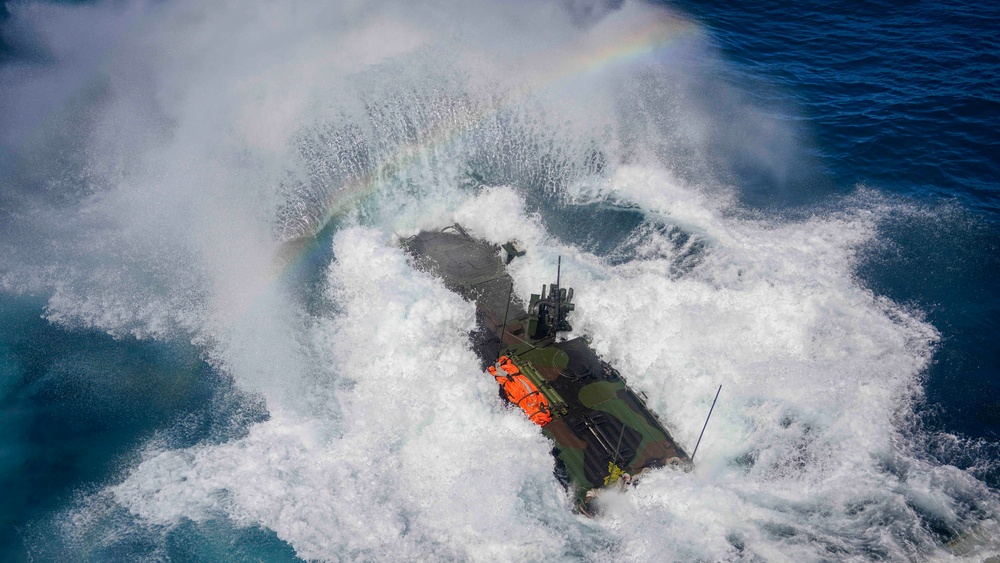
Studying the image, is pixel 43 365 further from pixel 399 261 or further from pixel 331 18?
pixel 331 18

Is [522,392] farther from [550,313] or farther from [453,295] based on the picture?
[453,295]

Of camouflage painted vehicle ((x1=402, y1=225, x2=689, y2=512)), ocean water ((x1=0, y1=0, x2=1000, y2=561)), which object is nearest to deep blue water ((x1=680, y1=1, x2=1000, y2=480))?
ocean water ((x1=0, y1=0, x2=1000, y2=561))

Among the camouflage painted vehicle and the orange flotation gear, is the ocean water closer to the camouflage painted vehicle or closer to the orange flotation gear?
the orange flotation gear

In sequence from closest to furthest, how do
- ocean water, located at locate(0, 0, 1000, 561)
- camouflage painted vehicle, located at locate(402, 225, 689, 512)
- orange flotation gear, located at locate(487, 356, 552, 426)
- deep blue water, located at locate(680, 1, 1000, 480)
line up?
ocean water, located at locate(0, 0, 1000, 561), camouflage painted vehicle, located at locate(402, 225, 689, 512), orange flotation gear, located at locate(487, 356, 552, 426), deep blue water, located at locate(680, 1, 1000, 480)

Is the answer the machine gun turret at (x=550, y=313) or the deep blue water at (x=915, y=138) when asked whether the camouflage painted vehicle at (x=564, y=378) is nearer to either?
the machine gun turret at (x=550, y=313)

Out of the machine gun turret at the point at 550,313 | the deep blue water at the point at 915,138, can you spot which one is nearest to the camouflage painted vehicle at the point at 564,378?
the machine gun turret at the point at 550,313

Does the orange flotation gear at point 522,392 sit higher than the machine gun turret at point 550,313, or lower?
lower
